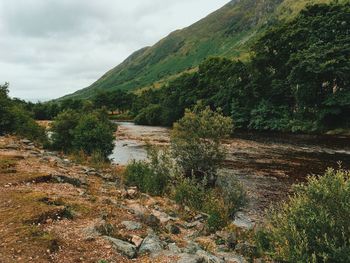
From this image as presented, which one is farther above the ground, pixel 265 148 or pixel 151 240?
pixel 151 240

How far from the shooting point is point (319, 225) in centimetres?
1215

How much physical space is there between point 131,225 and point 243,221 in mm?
8547

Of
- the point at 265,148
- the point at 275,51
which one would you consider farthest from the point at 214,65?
the point at 265,148

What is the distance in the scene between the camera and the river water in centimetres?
2922

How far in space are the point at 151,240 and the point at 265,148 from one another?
139 feet

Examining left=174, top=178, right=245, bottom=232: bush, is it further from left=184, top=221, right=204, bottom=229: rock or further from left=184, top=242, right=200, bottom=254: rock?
left=184, top=242, right=200, bottom=254: rock

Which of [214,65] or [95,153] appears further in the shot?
[214,65]

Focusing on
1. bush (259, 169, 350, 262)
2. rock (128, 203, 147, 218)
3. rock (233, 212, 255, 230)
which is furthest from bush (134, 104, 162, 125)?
bush (259, 169, 350, 262)

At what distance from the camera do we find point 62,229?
47.2 ft

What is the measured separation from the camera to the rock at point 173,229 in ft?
56.0

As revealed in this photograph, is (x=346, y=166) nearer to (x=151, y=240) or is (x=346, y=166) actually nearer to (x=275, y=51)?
(x=151, y=240)

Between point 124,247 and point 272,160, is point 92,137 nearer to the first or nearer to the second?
point 272,160

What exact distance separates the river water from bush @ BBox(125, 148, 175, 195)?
3.69 meters

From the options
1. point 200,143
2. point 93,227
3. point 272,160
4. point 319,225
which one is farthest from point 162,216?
point 272,160
